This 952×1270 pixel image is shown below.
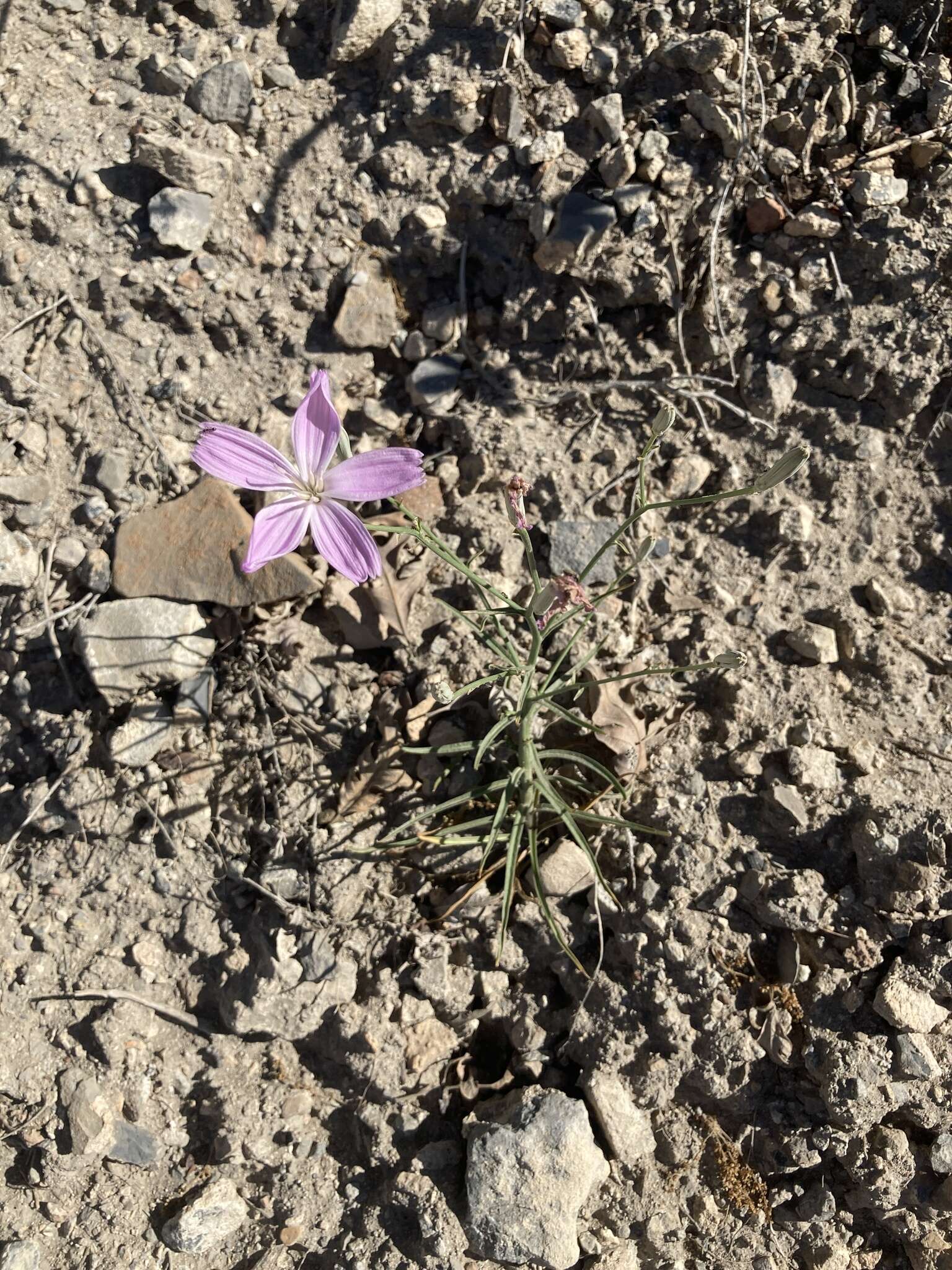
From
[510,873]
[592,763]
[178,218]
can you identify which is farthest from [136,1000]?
[178,218]

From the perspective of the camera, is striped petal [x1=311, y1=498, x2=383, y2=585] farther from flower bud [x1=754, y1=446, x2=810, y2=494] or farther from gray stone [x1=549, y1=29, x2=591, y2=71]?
gray stone [x1=549, y1=29, x2=591, y2=71]

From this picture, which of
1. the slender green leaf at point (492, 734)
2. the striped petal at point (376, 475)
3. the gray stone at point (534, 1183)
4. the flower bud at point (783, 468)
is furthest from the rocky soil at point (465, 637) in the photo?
the flower bud at point (783, 468)

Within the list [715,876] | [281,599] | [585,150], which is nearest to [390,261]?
[585,150]

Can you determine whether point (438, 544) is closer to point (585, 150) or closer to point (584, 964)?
point (584, 964)

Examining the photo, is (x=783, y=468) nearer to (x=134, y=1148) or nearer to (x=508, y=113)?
(x=508, y=113)

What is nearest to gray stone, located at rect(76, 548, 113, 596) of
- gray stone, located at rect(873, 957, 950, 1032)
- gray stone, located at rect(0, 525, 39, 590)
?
gray stone, located at rect(0, 525, 39, 590)

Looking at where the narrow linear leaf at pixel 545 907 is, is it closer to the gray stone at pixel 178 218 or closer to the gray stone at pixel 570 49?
the gray stone at pixel 178 218

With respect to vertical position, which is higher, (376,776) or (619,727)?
(619,727)
